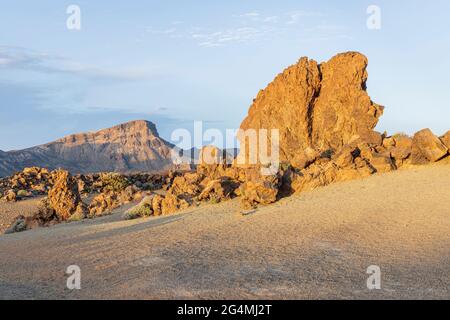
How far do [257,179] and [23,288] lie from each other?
934cm

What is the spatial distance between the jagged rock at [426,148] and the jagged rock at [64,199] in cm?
1485

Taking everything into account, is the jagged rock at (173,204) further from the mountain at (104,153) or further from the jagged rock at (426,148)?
the mountain at (104,153)

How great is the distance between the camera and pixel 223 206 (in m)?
16.8

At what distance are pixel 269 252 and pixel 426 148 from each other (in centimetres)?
1116

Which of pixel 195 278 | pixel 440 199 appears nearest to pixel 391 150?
pixel 440 199

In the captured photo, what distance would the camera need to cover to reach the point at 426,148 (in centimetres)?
1833

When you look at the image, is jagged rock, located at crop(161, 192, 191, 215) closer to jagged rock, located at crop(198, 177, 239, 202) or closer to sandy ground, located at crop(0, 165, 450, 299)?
jagged rock, located at crop(198, 177, 239, 202)

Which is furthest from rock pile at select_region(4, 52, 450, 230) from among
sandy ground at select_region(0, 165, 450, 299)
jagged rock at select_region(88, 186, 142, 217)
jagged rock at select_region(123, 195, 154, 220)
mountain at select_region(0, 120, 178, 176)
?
mountain at select_region(0, 120, 178, 176)

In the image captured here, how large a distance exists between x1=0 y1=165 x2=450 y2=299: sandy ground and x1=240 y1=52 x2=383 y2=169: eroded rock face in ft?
12.3

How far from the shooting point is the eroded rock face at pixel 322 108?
64.3 ft

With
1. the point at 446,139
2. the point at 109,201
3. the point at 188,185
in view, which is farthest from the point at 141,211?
the point at 446,139

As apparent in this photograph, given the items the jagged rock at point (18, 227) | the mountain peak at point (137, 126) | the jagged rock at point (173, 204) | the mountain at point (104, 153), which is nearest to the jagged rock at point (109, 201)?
the jagged rock at point (18, 227)

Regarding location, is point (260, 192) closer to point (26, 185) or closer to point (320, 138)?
point (320, 138)
